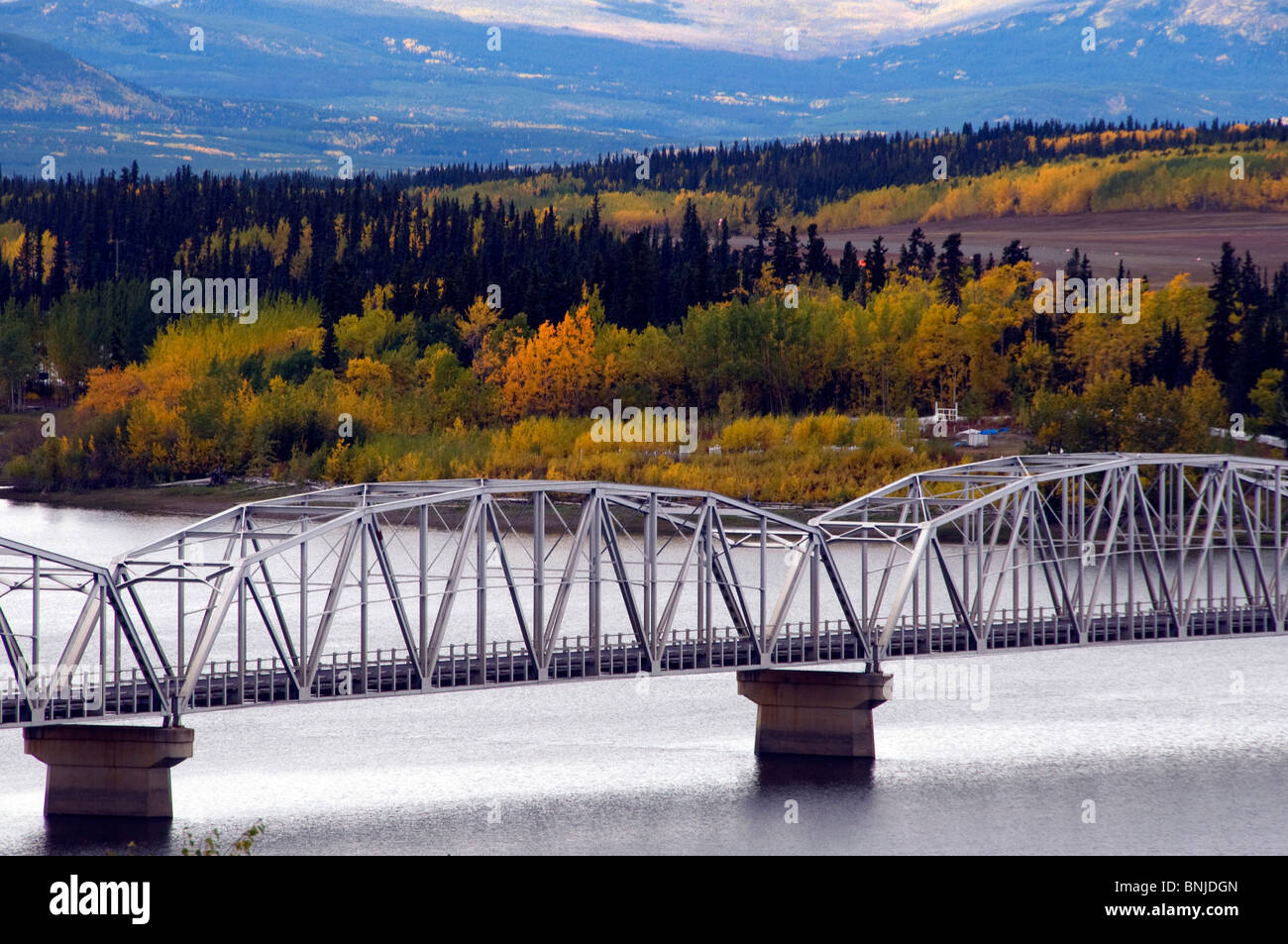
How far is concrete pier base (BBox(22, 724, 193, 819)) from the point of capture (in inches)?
2089

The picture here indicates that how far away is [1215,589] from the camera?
9988 cm

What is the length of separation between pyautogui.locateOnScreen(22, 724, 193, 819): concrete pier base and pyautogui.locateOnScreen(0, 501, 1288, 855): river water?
821 mm

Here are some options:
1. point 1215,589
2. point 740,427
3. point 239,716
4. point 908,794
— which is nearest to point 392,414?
point 740,427

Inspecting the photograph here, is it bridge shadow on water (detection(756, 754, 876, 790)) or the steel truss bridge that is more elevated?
the steel truss bridge

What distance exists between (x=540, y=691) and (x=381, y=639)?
6.71 meters

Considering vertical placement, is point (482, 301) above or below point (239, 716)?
above

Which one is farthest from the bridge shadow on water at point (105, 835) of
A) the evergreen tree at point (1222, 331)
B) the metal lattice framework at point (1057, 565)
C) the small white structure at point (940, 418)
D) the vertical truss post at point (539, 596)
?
the evergreen tree at point (1222, 331)

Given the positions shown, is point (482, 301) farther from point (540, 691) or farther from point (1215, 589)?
point (540, 691)

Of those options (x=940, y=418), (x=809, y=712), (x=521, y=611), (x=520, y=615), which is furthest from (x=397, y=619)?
(x=940, y=418)

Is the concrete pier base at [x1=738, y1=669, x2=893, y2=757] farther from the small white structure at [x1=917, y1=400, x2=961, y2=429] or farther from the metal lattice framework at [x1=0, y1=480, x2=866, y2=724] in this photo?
the small white structure at [x1=917, y1=400, x2=961, y2=429]

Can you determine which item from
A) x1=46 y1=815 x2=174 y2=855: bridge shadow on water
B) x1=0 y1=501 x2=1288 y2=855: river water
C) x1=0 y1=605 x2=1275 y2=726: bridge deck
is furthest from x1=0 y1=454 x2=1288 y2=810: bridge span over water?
x1=0 y1=501 x2=1288 y2=855: river water

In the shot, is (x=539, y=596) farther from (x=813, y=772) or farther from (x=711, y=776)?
(x=813, y=772)

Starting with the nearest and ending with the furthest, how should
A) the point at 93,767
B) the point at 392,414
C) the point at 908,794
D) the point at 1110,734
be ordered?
the point at 93,767 < the point at 908,794 < the point at 1110,734 < the point at 392,414
